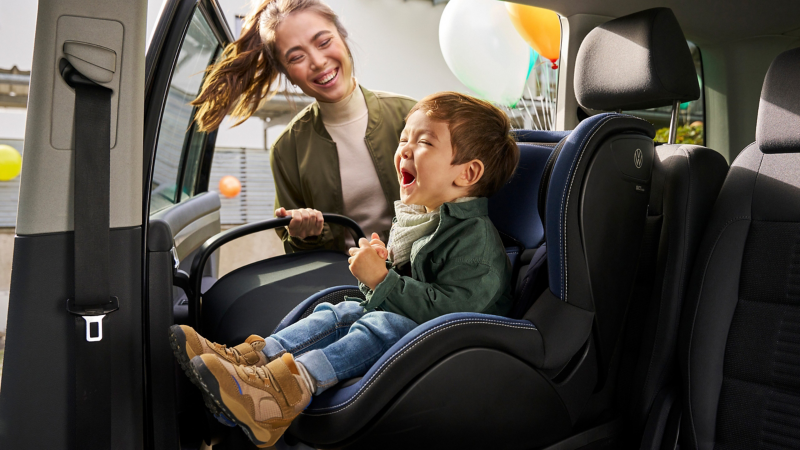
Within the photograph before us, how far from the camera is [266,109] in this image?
643cm

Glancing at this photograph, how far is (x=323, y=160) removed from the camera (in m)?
1.95

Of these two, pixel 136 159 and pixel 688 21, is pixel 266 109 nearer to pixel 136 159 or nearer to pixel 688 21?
pixel 688 21

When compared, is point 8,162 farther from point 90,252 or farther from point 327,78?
point 90,252

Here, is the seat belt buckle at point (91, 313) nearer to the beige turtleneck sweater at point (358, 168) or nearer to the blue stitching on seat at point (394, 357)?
the blue stitching on seat at point (394, 357)

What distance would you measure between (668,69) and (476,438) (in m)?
0.99

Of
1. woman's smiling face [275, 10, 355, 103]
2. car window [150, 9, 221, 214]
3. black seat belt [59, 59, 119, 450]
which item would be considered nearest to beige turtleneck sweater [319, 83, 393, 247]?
woman's smiling face [275, 10, 355, 103]

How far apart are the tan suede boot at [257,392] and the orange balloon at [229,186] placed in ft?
18.0

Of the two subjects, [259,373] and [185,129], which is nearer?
[259,373]

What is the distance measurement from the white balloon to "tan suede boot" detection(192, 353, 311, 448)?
2316 millimetres

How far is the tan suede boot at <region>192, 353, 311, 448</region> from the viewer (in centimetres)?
96

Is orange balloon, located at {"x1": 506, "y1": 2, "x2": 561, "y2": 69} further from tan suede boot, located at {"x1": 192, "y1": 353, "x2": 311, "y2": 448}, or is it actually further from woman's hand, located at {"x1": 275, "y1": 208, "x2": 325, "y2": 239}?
tan suede boot, located at {"x1": 192, "y1": 353, "x2": 311, "y2": 448}

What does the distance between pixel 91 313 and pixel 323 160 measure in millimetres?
1085

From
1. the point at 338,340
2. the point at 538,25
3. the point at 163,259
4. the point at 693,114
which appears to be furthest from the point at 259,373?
the point at 538,25

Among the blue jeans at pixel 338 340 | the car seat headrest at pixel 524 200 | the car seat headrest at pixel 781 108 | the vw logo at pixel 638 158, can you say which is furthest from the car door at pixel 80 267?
the car seat headrest at pixel 781 108
